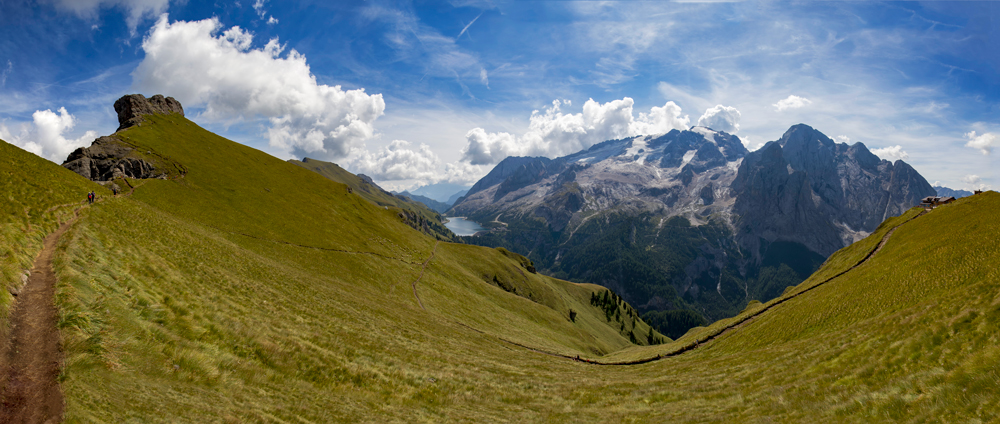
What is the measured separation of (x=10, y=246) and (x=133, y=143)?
82911 millimetres

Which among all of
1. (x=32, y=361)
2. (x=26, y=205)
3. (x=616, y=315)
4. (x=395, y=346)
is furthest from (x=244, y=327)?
(x=616, y=315)

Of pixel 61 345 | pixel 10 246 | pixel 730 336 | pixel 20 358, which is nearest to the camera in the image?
pixel 20 358

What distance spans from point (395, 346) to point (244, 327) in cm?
1080

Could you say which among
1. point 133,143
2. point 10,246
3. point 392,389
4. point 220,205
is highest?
point 133,143

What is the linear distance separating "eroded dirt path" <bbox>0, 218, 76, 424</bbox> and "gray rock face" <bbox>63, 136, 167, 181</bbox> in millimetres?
66983

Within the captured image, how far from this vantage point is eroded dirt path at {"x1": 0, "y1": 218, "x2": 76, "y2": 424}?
9180 mm

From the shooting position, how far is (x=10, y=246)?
1745cm

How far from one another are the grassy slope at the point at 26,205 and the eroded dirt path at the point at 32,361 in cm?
49

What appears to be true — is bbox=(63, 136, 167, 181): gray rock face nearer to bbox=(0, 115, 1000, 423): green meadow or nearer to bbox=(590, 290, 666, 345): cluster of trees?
bbox=(0, 115, 1000, 423): green meadow

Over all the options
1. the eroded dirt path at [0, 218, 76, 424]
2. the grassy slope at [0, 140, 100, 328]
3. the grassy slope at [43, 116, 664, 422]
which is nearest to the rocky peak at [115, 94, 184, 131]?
the grassy slope at [43, 116, 664, 422]

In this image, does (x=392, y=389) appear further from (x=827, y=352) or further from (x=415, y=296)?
(x=415, y=296)

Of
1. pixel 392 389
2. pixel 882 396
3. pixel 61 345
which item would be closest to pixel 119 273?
pixel 61 345

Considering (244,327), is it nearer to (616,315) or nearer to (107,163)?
(107,163)

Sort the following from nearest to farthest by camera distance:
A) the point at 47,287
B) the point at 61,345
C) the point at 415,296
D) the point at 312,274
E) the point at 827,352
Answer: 1. the point at 61,345
2. the point at 47,287
3. the point at 827,352
4. the point at 312,274
5. the point at 415,296
